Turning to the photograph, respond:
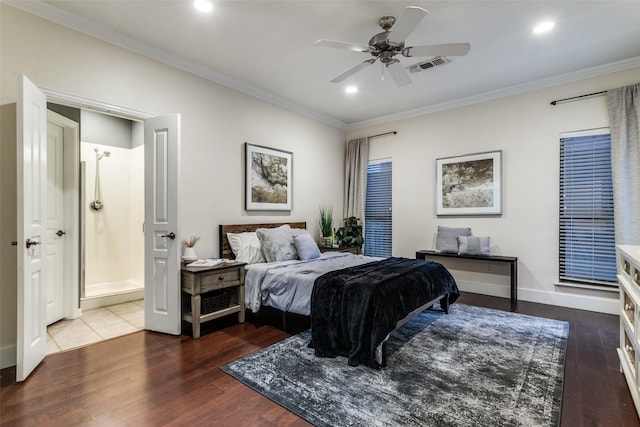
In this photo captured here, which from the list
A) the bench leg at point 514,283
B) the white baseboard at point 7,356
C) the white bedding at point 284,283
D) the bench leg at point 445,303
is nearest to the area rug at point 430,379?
the white bedding at point 284,283

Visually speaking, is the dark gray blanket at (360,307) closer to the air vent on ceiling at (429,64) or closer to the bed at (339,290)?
the bed at (339,290)

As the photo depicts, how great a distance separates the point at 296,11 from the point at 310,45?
1.95 ft

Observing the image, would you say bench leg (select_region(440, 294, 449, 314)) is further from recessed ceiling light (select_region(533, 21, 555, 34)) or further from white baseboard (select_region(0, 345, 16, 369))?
white baseboard (select_region(0, 345, 16, 369))

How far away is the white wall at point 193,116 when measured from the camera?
2.65 meters

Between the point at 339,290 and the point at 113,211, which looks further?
the point at 113,211

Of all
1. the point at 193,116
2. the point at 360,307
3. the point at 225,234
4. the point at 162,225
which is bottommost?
the point at 360,307

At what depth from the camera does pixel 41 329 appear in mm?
2615

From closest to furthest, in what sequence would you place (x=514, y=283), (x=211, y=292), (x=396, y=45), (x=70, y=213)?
1. (x=396, y=45)
2. (x=211, y=292)
3. (x=70, y=213)
4. (x=514, y=283)

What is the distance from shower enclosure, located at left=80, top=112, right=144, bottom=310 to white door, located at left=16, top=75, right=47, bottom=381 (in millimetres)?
2016

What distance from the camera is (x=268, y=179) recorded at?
4.79 metres

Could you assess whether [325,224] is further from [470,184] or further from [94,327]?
[94,327]

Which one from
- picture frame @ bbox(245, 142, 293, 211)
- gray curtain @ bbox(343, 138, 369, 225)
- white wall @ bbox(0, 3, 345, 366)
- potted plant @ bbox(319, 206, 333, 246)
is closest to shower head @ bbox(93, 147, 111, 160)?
white wall @ bbox(0, 3, 345, 366)

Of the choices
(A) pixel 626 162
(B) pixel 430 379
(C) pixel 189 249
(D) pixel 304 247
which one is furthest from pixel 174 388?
(A) pixel 626 162

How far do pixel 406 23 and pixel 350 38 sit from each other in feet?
3.38
